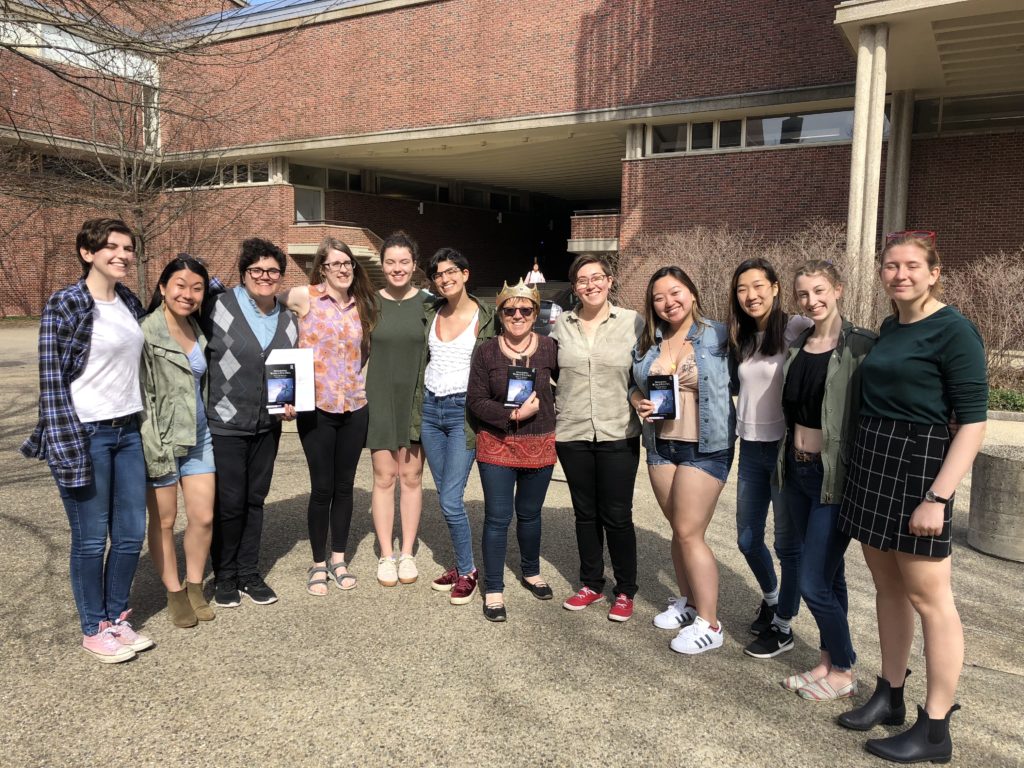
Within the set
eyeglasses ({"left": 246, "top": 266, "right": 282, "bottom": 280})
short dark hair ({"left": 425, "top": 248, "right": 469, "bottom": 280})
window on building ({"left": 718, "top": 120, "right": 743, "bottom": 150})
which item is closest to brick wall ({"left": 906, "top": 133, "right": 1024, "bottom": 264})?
window on building ({"left": 718, "top": 120, "right": 743, "bottom": 150})

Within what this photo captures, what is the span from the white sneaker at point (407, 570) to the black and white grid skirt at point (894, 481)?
2.64 metres

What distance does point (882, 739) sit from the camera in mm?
3010

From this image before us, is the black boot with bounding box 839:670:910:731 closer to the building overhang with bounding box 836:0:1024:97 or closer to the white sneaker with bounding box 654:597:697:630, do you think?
the white sneaker with bounding box 654:597:697:630

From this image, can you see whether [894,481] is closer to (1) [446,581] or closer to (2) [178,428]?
(1) [446,581]

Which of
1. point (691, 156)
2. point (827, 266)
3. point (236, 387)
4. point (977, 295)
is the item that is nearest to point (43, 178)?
point (236, 387)

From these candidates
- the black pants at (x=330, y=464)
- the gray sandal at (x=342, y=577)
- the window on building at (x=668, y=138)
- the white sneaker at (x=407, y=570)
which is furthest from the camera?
the window on building at (x=668, y=138)

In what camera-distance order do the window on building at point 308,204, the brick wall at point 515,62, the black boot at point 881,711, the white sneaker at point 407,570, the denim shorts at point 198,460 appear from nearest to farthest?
the black boot at point 881,711 < the denim shorts at point 198,460 < the white sneaker at point 407,570 < the brick wall at point 515,62 < the window on building at point 308,204

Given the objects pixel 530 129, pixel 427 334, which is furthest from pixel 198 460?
pixel 530 129

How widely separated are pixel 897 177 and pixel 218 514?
63.1 feet

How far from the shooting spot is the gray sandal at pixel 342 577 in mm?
4633

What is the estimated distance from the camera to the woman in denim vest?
3777 millimetres

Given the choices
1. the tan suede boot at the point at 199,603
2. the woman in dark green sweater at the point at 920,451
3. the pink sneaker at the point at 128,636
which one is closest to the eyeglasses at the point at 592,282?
the woman in dark green sweater at the point at 920,451

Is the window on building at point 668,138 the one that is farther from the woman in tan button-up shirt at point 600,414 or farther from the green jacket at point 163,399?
the green jacket at point 163,399

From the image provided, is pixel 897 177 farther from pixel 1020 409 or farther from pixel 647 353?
pixel 647 353
